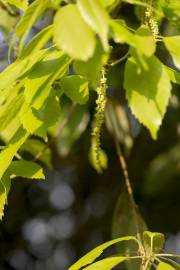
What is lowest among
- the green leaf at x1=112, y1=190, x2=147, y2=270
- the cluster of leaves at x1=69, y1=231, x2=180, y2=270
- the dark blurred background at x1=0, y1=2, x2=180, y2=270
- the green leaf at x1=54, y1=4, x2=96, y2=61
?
the dark blurred background at x1=0, y1=2, x2=180, y2=270

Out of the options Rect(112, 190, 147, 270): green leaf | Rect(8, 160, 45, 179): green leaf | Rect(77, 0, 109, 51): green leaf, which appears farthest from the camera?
Rect(112, 190, 147, 270): green leaf

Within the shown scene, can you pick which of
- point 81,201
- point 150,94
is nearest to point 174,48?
point 150,94

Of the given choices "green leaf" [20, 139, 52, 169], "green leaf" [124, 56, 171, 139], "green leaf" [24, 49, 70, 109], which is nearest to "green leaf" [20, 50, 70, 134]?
"green leaf" [24, 49, 70, 109]

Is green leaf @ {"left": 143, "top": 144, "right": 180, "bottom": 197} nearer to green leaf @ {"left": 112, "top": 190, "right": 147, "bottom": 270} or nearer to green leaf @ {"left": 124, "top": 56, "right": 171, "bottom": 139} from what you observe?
green leaf @ {"left": 112, "top": 190, "right": 147, "bottom": 270}

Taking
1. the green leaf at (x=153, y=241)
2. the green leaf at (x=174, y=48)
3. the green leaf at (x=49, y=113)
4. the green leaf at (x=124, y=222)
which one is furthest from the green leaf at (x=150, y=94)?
the green leaf at (x=124, y=222)

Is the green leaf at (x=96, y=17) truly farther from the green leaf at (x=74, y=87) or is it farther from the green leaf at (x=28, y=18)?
the green leaf at (x=74, y=87)

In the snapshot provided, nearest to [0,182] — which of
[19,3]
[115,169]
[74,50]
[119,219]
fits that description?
[19,3]

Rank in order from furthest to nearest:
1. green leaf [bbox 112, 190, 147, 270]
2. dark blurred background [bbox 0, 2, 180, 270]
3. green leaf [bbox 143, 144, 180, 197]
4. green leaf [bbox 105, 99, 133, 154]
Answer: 1. dark blurred background [bbox 0, 2, 180, 270]
2. green leaf [bbox 143, 144, 180, 197]
3. green leaf [bbox 105, 99, 133, 154]
4. green leaf [bbox 112, 190, 147, 270]
